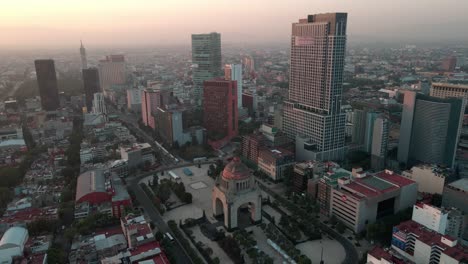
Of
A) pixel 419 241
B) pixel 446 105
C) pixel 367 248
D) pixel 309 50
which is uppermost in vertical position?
pixel 309 50

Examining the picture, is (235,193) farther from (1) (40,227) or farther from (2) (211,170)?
(1) (40,227)

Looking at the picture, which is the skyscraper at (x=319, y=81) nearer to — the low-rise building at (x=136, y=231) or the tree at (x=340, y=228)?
the tree at (x=340, y=228)

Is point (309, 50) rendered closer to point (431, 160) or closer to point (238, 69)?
point (431, 160)

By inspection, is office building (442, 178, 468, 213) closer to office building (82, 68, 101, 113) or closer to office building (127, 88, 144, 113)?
office building (127, 88, 144, 113)

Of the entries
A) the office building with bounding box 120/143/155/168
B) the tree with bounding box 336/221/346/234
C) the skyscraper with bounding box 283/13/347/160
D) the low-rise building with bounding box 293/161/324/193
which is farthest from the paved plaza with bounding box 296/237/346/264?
the office building with bounding box 120/143/155/168

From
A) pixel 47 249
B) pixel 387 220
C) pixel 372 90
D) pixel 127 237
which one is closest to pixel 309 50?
pixel 387 220

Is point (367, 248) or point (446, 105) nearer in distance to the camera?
point (367, 248)
